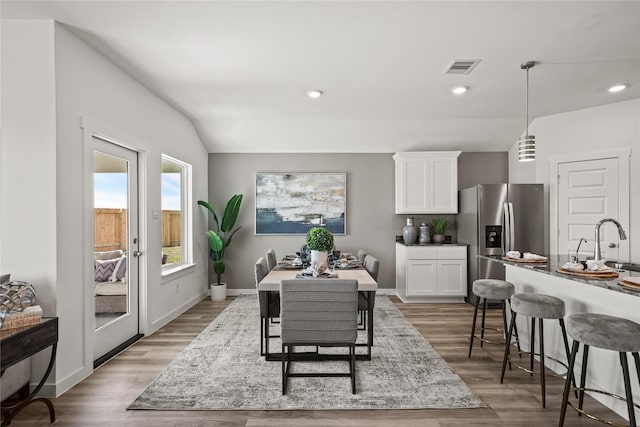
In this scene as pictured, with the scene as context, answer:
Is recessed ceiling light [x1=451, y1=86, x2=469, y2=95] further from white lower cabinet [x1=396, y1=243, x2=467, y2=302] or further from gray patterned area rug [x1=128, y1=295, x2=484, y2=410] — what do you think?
gray patterned area rug [x1=128, y1=295, x2=484, y2=410]

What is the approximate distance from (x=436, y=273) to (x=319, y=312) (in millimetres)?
3341

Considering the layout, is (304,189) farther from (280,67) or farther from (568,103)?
(568,103)

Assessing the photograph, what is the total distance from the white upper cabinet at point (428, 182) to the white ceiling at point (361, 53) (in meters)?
0.69

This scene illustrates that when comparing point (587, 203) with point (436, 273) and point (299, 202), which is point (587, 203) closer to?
point (436, 273)

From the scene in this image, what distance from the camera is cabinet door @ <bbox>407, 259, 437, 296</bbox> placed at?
17.4 ft

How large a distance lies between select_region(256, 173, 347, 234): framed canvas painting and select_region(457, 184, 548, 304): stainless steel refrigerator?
2090 mm

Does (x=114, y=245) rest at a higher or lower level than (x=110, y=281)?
higher

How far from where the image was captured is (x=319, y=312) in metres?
2.46

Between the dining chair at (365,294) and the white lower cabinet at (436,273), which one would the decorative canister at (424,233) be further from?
the dining chair at (365,294)

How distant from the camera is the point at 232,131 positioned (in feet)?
17.8

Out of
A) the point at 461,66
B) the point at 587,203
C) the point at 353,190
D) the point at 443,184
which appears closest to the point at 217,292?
the point at 353,190

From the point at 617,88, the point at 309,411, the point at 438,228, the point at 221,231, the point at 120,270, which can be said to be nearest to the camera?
the point at 309,411

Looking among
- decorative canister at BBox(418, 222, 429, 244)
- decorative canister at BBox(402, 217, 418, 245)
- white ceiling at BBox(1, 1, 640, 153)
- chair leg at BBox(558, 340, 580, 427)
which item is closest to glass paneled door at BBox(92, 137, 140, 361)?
white ceiling at BBox(1, 1, 640, 153)

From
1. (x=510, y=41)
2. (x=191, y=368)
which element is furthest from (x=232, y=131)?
(x=510, y=41)
